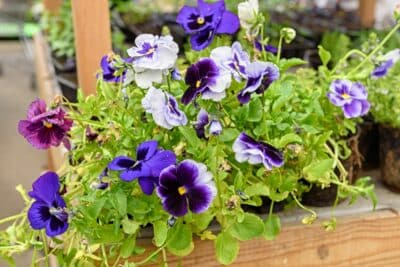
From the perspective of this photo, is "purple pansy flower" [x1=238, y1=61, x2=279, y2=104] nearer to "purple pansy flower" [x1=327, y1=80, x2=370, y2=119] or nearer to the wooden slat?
"purple pansy flower" [x1=327, y1=80, x2=370, y2=119]

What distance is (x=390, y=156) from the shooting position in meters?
1.07

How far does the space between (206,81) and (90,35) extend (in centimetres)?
41

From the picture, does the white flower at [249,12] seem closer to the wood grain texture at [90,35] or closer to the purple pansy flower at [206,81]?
the purple pansy flower at [206,81]

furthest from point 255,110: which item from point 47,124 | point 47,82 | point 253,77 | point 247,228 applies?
point 47,82

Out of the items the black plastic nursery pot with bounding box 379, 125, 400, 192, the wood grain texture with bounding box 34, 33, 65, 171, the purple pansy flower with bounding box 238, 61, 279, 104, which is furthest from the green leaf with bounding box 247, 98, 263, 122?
the wood grain texture with bounding box 34, 33, 65, 171

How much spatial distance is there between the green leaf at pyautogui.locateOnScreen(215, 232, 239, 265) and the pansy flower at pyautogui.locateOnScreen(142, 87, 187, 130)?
0.15 m

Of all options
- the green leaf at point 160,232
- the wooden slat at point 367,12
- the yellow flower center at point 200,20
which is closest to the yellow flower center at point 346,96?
the yellow flower center at point 200,20

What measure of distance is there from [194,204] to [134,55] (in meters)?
0.21

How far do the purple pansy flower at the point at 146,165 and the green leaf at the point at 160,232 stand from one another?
0.05 metres

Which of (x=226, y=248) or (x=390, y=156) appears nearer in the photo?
(x=226, y=248)

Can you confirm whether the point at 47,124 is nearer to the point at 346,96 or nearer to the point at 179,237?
the point at 179,237

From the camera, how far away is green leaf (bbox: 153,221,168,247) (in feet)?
2.49

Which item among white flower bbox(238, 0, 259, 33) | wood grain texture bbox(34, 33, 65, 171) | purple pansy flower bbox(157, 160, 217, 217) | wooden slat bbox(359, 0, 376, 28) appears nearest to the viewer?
purple pansy flower bbox(157, 160, 217, 217)

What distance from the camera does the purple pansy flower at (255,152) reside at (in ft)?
2.52
